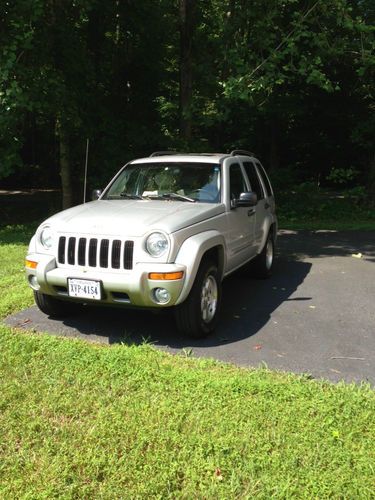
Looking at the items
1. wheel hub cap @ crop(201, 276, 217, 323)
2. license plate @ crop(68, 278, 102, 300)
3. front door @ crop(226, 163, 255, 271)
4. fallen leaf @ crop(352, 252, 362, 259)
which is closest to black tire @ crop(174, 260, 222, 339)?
wheel hub cap @ crop(201, 276, 217, 323)

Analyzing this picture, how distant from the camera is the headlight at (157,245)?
4535 mm

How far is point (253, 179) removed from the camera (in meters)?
7.09

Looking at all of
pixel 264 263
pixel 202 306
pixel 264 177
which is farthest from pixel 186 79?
pixel 202 306

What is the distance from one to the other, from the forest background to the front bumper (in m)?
5.81

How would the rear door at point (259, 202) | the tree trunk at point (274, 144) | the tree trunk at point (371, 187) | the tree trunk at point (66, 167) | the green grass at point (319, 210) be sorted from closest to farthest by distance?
the rear door at point (259, 202)
the tree trunk at point (66, 167)
the green grass at point (319, 210)
the tree trunk at point (371, 187)
the tree trunk at point (274, 144)

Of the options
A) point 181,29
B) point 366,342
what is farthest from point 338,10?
point 366,342

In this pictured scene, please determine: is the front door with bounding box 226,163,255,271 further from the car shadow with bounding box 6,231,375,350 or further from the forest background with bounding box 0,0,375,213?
the forest background with bounding box 0,0,375,213

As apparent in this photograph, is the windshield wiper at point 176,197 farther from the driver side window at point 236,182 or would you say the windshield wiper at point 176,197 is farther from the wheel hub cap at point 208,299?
the wheel hub cap at point 208,299

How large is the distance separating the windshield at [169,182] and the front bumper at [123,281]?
139cm

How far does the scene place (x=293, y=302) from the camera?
625 cm

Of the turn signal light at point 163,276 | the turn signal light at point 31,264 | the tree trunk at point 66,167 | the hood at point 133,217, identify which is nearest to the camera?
the turn signal light at point 163,276

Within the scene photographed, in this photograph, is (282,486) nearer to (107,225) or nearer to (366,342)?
(366,342)

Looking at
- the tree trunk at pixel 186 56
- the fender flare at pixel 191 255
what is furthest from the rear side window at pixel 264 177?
the tree trunk at pixel 186 56

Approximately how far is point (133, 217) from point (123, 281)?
2.31ft
